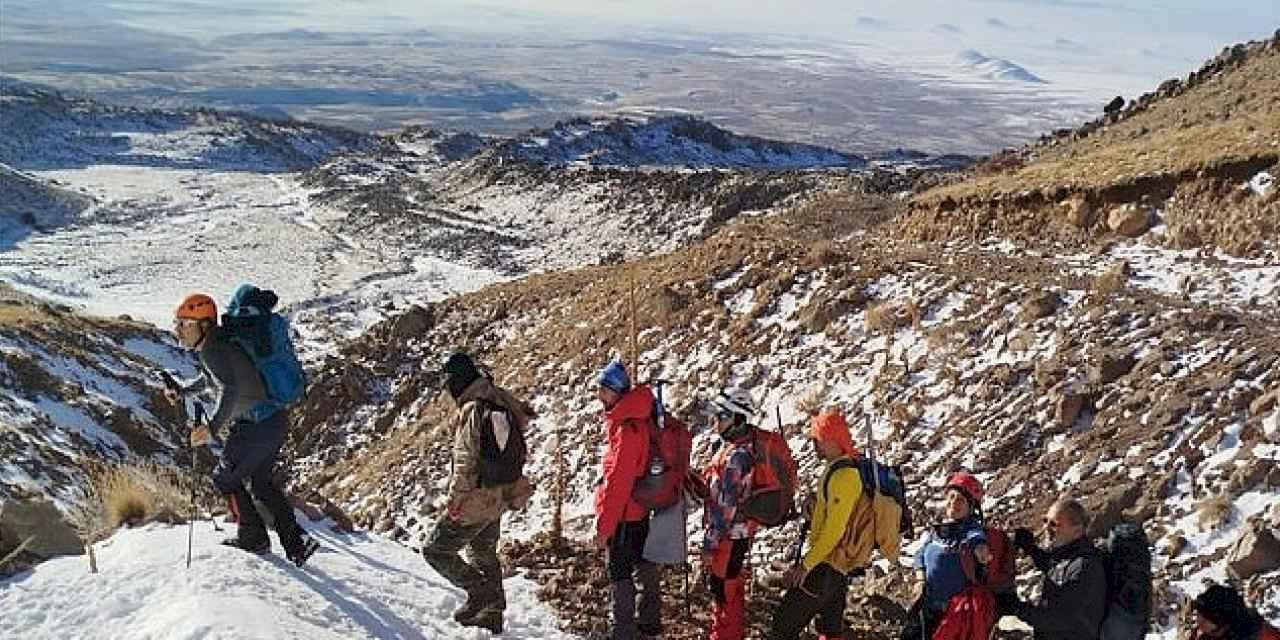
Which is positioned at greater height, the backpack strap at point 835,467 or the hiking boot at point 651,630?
the backpack strap at point 835,467

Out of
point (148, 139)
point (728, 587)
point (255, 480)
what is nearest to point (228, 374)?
point (255, 480)

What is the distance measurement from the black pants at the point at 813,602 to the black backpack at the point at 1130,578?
1439 millimetres

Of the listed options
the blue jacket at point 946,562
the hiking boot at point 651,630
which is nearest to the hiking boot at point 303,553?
the hiking boot at point 651,630

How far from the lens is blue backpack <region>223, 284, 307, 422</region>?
6.18 metres

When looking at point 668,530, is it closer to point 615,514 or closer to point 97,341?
point 615,514

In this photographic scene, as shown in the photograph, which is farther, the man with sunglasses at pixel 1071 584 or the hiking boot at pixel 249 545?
the hiking boot at pixel 249 545

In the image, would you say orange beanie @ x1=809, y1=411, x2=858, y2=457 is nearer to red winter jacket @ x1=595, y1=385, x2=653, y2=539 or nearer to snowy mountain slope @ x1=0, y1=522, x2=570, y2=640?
red winter jacket @ x1=595, y1=385, x2=653, y2=539

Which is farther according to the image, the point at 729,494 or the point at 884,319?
the point at 884,319

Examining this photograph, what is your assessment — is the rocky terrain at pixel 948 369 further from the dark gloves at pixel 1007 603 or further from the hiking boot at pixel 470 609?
the dark gloves at pixel 1007 603

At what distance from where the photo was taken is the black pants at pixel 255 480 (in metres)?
6.45

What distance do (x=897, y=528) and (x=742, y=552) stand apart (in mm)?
1001

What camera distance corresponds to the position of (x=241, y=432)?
253 inches

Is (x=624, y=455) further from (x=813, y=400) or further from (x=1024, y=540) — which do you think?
(x=813, y=400)

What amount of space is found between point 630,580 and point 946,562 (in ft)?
6.04
